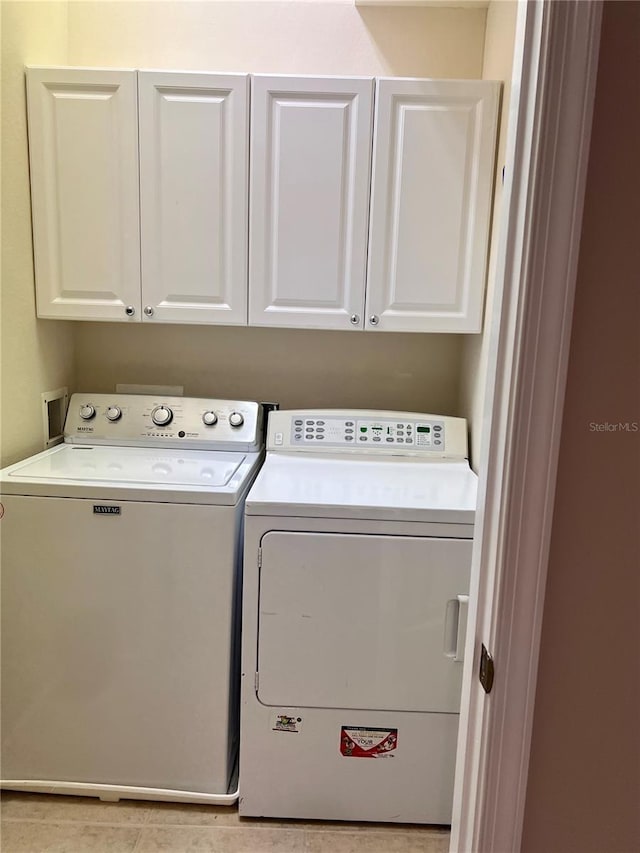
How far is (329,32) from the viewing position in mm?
2129

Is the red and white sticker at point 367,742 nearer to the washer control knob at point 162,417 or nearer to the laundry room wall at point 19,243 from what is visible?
the washer control knob at point 162,417

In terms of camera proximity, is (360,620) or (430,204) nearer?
(360,620)

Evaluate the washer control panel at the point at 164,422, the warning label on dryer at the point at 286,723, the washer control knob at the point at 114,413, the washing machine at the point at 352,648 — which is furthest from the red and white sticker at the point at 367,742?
the washer control knob at the point at 114,413

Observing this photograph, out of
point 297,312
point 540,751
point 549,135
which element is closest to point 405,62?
point 297,312

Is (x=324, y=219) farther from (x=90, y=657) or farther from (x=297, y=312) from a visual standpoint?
(x=90, y=657)

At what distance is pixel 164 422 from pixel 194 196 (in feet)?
2.54

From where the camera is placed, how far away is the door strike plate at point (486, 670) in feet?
2.76

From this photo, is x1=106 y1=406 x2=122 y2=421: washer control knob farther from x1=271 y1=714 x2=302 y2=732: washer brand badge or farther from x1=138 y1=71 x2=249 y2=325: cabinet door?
x1=271 y1=714 x2=302 y2=732: washer brand badge

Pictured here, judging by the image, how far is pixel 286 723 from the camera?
165cm

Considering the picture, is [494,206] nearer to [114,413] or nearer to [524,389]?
[524,389]

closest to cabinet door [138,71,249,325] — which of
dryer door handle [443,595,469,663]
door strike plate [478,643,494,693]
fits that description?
dryer door handle [443,595,469,663]

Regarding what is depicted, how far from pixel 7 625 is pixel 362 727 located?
1.03 metres


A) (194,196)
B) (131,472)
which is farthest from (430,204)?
(131,472)

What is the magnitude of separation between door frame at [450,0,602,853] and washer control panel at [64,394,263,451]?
136cm
